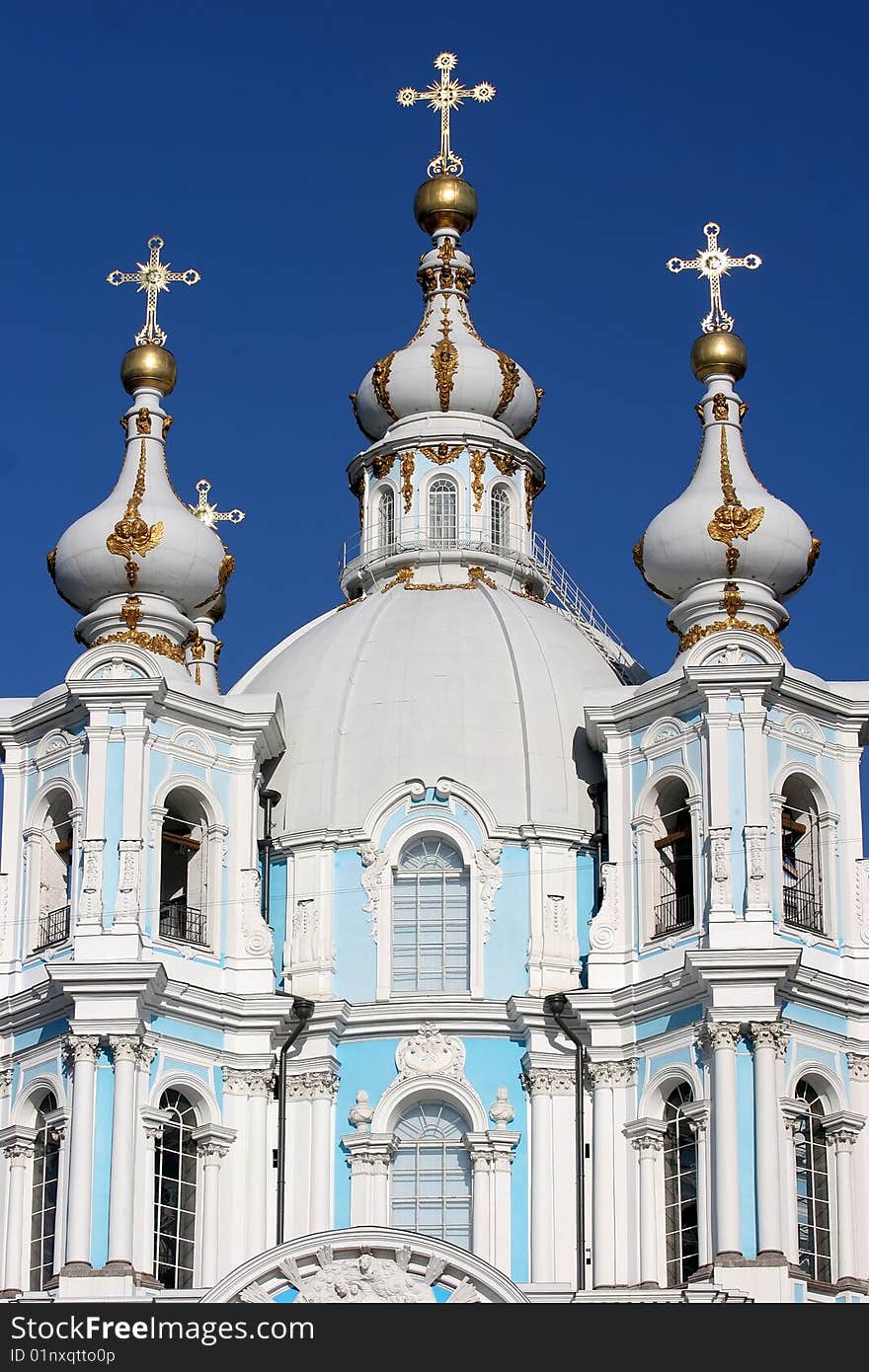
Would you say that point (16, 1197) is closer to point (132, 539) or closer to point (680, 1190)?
point (680, 1190)

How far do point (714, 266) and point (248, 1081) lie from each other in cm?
1518

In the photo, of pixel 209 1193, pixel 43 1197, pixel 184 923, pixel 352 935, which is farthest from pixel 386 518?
pixel 43 1197

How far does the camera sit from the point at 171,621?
5700cm

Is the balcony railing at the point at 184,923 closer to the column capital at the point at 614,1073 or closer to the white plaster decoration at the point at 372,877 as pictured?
the white plaster decoration at the point at 372,877

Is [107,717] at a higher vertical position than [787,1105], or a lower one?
higher

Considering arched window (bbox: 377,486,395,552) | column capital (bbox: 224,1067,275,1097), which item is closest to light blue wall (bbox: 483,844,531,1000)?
column capital (bbox: 224,1067,275,1097)

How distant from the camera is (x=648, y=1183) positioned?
53562 mm

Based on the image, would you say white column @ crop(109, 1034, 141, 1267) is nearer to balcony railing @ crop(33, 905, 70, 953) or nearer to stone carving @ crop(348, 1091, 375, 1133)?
balcony railing @ crop(33, 905, 70, 953)

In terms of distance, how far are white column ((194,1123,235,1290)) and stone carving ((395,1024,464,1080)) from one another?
A: 288 cm

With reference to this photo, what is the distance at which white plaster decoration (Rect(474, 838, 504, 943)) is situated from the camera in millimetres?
56562

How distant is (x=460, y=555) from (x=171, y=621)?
6217 millimetres

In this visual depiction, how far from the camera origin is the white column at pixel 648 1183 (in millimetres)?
52938
